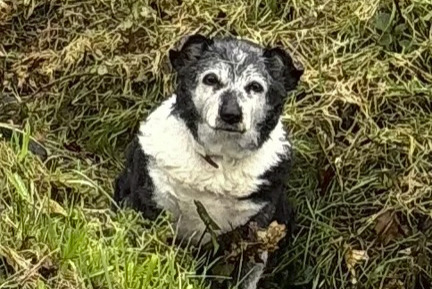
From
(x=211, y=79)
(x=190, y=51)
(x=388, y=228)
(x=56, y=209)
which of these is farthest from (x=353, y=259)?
(x=56, y=209)

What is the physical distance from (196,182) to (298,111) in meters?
1.06

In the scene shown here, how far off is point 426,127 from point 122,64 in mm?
1527

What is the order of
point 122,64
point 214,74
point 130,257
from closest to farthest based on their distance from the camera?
1. point 130,257
2. point 214,74
3. point 122,64

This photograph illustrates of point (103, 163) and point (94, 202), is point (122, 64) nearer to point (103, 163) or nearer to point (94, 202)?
point (103, 163)

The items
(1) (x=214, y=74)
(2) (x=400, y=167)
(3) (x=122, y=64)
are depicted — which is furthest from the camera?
(3) (x=122, y=64)

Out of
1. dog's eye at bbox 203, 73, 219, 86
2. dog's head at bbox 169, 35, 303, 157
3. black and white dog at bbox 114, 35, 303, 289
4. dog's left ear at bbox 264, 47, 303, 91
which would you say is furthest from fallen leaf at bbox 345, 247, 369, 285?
dog's eye at bbox 203, 73, 219, 86

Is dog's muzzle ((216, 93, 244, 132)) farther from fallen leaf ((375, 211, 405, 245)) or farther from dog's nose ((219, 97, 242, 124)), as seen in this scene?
fallen leaf ((375, 211, 405, 245))

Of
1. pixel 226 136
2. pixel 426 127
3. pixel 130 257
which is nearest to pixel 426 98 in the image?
pixel 426 127

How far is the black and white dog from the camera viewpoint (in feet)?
16.9

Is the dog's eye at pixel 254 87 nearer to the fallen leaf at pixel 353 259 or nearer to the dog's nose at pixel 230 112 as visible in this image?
the dog's nose at pixel 230 112

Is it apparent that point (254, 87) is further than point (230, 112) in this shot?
Yes

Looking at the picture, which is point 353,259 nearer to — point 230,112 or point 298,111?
point 230,112

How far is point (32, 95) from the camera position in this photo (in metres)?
6.46

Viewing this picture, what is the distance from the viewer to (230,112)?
16.3ft
